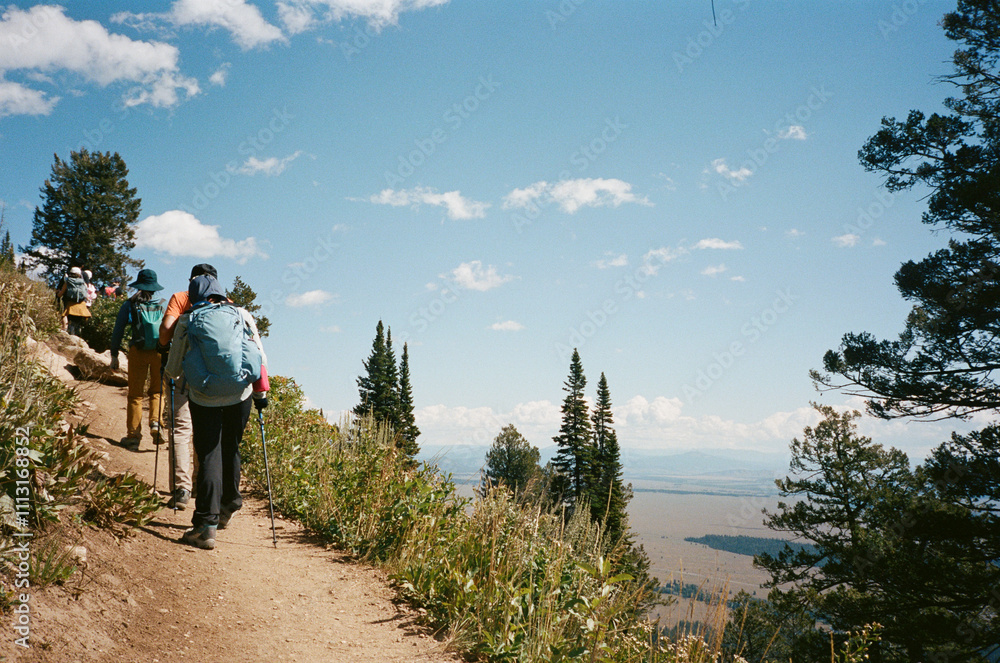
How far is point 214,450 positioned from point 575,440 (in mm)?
44431

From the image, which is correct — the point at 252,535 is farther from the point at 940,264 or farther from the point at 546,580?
the point at 940,264

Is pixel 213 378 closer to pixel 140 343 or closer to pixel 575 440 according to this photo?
pixel 140 343

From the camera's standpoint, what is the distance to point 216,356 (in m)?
4.12

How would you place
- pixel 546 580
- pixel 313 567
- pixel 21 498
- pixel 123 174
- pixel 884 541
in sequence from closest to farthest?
1. pixel 21 498
2. pixel 546 580
3. pixel 313 567
4. pixel 884 541
5. pixel 123 174

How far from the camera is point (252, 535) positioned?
4.96 meters

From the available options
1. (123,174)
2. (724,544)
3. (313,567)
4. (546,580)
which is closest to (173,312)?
(313,567)

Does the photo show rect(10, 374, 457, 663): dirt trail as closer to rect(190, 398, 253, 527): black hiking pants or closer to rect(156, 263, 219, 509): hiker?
rect(156, 263, 219, 509): hiker

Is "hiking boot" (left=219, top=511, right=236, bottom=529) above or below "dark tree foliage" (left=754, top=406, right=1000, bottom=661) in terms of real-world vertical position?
above

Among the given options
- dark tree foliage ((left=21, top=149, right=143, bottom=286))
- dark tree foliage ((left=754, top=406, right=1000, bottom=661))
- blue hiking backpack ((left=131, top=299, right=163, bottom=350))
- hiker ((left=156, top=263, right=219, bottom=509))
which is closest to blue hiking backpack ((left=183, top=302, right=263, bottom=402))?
hiker ((left=156, top=263, right=219, bottom=509))

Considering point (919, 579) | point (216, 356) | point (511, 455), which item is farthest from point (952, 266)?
point (511, 455)

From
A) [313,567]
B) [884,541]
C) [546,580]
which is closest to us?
[546,580]

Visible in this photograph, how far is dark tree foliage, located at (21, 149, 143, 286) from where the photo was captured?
106ft

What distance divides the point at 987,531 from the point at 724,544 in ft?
628

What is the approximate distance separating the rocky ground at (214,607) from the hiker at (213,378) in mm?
379
